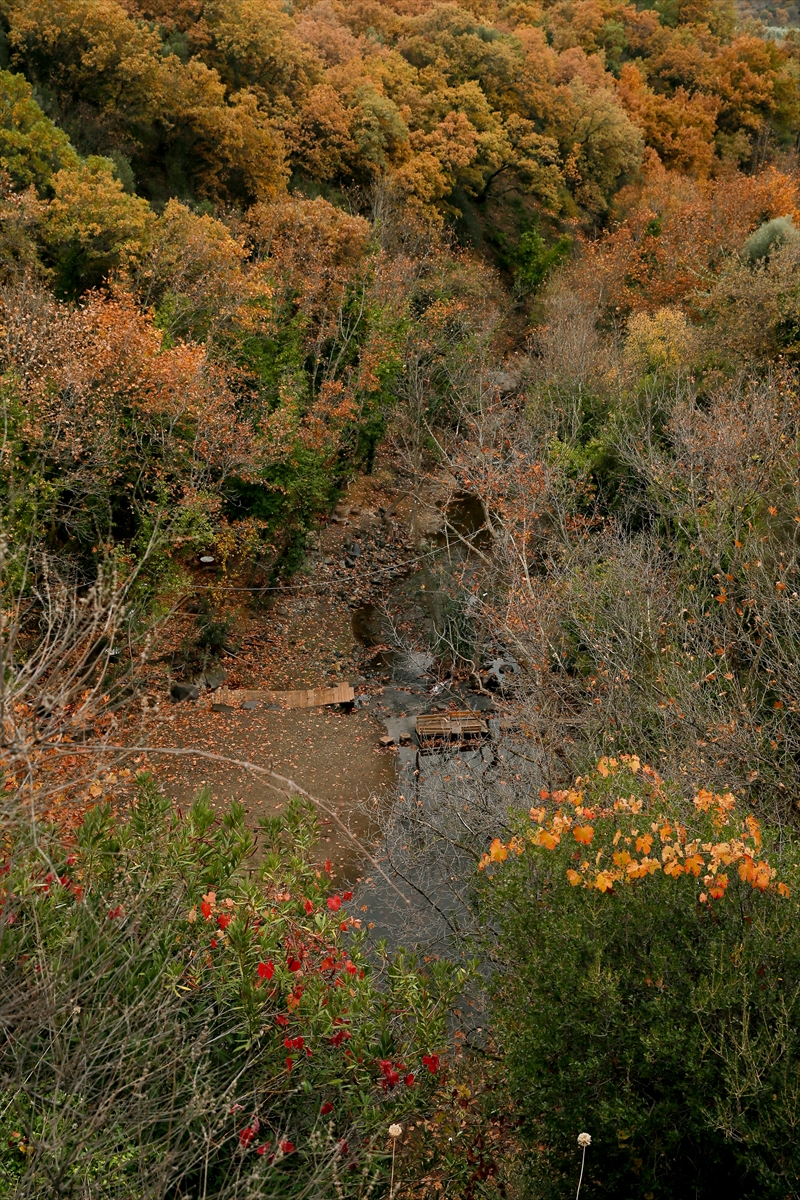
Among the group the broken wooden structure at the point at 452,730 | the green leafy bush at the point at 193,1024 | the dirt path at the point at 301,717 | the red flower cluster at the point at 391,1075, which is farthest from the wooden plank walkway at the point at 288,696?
the red flower cluster at the point at 391,1075

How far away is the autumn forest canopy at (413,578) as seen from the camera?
18.0ft

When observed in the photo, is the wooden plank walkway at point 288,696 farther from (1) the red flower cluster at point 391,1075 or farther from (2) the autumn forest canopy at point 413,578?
(1) the red flower cluster at point 391,1075

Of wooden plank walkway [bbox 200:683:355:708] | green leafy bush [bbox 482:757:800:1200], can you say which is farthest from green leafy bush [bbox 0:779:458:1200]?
wooden plank walkway [bbox 200:683:355:708]

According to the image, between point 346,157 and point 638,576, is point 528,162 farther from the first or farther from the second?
point 638,576

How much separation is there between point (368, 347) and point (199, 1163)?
21.7 m

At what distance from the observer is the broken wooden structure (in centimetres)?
1681

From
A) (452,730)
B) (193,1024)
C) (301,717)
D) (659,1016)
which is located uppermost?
(659,1016)

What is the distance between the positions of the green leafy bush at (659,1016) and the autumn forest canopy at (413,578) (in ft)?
0.12

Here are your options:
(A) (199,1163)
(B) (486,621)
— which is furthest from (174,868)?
(B) (486,621)

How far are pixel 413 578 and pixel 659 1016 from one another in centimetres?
2003

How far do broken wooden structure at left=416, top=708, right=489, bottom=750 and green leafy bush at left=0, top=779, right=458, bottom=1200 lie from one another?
9.65 m

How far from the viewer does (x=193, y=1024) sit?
19.8 ft

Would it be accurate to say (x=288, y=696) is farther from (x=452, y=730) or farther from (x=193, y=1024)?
(x=193, y=1024)

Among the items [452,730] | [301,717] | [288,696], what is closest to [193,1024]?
[452,730]
